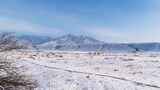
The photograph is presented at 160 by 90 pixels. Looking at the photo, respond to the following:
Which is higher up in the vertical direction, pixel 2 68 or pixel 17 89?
pixel 2 68

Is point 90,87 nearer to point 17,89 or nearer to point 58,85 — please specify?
point 58,85

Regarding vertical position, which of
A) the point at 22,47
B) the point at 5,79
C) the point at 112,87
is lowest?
the point at 112,87

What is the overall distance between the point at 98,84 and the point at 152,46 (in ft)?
529

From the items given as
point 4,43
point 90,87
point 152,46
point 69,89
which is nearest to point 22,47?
point 4,43

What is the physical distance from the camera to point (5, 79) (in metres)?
7.84

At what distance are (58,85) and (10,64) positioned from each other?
5526 mm

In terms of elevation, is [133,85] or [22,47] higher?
[22,47]

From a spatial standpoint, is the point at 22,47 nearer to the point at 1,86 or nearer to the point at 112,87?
the point at 1,86

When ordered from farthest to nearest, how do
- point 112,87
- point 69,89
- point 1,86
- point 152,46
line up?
1. point 152,46
2. point 112,87
3. point 69,89
4. point 1,86

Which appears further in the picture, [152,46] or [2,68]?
[152,46]

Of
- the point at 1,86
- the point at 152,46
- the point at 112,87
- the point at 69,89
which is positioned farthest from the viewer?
the point at 152,46

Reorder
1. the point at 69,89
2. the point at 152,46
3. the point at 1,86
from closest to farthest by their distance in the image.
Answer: the point at 1,86 → the point at 69,89 → the point at 152,46

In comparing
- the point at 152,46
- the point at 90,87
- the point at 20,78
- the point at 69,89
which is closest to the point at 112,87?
the point at 90,87

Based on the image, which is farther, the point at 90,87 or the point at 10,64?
the point at 90,87
